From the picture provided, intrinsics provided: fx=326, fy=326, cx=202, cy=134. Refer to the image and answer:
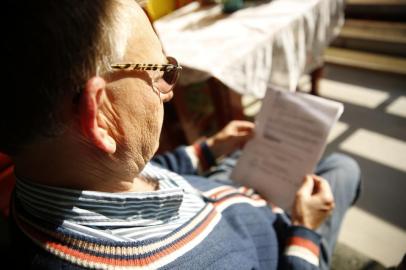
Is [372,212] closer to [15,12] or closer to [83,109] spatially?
[83,109]

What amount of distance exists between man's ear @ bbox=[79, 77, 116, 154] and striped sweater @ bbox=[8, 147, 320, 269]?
10 centimetres

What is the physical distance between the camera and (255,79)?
135 centimetres

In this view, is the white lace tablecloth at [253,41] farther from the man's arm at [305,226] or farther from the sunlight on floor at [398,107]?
the sunlight on floor at [398,107]

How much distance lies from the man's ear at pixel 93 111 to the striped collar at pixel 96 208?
10 cm

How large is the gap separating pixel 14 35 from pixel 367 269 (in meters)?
0.89

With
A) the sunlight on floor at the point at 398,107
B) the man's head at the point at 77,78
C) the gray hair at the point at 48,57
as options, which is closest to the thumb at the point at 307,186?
the man's head at the point at 77,78

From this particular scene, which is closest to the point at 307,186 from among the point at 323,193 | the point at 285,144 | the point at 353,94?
the point at 323,193

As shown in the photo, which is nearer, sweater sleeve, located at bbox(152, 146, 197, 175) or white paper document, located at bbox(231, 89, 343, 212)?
white paper document, located at bbox(231, 89, 343, 212)

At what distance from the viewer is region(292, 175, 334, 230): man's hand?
0.83 m

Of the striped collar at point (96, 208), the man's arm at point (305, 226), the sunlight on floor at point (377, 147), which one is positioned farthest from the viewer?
the sunlight on floor at point (377, 147)

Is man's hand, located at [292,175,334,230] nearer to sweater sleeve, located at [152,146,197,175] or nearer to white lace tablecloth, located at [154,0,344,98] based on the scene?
sweater sleeve, located at [152,146,197,175]

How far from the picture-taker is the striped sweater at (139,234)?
50 cm

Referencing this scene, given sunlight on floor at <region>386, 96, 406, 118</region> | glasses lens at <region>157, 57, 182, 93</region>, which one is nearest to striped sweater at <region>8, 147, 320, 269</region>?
glasses lens at <region>157, 57, 182, 93</region>

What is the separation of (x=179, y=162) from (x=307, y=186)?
413 mm
